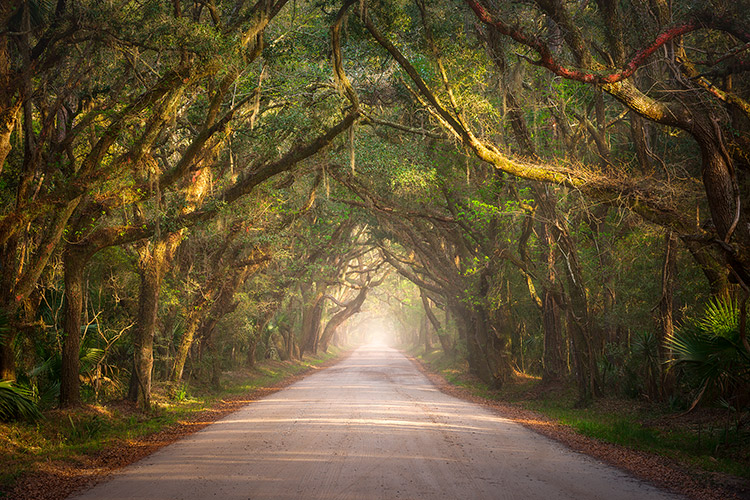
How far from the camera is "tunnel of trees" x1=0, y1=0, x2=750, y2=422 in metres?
8.72

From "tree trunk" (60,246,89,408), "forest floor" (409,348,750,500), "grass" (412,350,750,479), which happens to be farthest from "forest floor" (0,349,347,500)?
"grass" (412,350,750,479)

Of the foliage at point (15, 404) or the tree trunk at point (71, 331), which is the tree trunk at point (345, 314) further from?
the foliage at point (15, 404)

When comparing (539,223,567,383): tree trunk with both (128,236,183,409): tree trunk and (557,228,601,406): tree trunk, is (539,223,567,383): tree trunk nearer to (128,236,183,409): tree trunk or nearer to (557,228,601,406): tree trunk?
(557,228,601,406): tree trunk

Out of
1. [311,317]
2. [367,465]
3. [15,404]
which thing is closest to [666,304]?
[367,465]

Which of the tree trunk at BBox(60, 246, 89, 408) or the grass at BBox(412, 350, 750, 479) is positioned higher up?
the tree trunk at BBox(60, 246, 89, 408)

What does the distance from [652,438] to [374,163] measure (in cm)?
987

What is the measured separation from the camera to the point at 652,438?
8836 mm

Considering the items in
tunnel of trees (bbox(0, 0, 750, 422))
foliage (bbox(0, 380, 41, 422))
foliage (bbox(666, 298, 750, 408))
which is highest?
tunnel of trees (bbox(0, 0, 750, 422))

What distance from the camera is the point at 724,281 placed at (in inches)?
385

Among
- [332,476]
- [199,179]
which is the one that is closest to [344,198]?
[199,179]

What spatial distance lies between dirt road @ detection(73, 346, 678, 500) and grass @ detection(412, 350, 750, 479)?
125 centimetres

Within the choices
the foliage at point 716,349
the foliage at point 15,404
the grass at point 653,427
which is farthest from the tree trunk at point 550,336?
the foliage at point 15,404

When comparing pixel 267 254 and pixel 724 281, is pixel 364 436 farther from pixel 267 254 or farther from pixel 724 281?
pixel 267 254

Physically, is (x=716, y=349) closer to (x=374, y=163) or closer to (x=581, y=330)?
(x=581, y=330)
